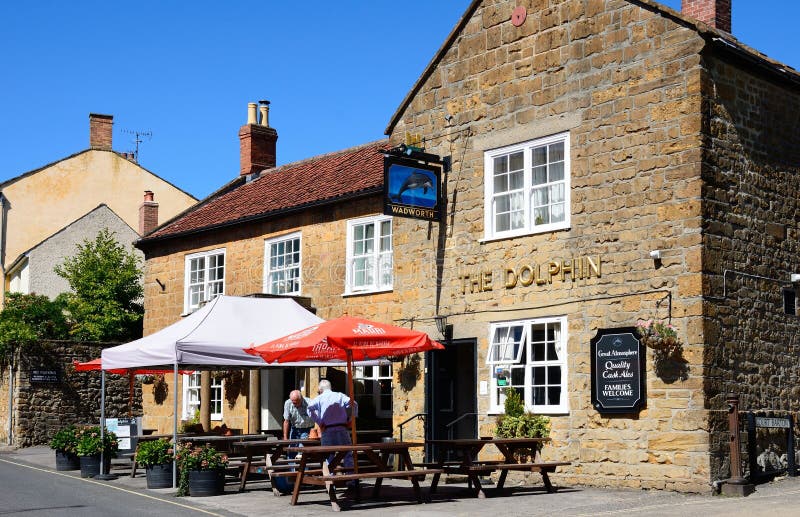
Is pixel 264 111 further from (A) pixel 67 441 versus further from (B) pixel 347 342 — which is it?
(B) pixel 347 342

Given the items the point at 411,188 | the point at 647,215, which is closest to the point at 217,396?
the point at 411,188

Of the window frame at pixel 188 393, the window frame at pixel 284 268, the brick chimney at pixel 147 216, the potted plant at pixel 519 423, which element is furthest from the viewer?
the brick chimney at pixel 147 216

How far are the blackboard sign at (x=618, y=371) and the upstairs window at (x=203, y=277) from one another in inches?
483

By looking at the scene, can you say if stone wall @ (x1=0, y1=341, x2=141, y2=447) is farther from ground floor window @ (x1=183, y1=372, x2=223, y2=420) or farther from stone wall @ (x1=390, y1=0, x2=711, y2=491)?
stone wall @ (x1=390, y1=0, x2=711, y2=491)

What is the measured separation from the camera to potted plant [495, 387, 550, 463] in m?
16.2

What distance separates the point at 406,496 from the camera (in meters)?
14.4

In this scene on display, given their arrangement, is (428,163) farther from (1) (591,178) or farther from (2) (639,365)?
(2) (639,365)

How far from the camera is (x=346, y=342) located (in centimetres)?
1429

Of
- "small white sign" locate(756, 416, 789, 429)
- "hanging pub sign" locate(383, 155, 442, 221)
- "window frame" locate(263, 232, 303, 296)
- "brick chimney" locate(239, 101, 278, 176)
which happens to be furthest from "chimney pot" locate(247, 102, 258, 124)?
"small white sign" locate(756, 416, 789, 429)

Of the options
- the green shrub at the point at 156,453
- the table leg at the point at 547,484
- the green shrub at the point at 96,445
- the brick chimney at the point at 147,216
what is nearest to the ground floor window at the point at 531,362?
the table leg at the point at 547,484

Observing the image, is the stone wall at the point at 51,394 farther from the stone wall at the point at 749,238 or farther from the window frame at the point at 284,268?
the stone wall at the point at 749,238

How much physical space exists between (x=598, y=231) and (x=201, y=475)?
23.2 feet

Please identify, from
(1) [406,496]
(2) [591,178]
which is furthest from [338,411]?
(2) [591,178]

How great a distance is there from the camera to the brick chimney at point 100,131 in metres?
40.1
